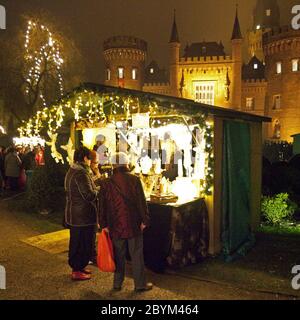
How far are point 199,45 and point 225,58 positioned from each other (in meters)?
4.30

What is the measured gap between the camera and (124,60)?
44.2 meters

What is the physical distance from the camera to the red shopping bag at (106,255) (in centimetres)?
518

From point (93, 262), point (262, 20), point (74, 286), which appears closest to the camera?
point (74, 286)

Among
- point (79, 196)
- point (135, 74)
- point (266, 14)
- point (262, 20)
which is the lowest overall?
point (79, 196)

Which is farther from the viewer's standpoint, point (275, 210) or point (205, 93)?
point (205, 93)

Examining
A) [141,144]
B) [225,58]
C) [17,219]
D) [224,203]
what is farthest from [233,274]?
[225,58]

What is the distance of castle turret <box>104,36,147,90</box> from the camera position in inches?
1731

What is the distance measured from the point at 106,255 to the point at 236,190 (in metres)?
3.17

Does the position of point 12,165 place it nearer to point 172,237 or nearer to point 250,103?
point 172,237

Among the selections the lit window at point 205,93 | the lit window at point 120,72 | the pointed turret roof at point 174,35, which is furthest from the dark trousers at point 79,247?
the lit window at point 120,72

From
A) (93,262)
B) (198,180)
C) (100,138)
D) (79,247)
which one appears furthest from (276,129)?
(79,247)

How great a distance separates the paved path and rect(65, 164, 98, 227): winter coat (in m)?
Result: 0.94
